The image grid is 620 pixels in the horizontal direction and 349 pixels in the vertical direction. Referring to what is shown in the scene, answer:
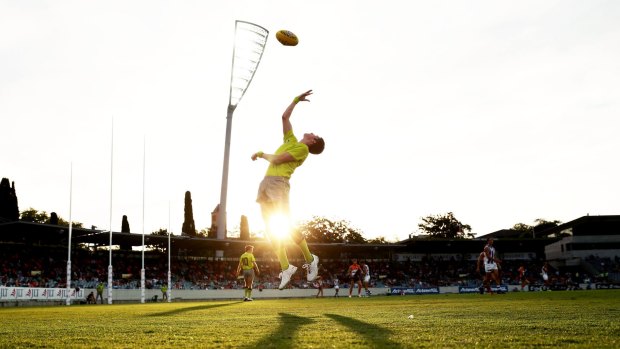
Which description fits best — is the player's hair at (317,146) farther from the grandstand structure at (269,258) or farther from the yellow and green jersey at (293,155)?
the grandstand structure at (269,258)

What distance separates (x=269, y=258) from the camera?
66188mm

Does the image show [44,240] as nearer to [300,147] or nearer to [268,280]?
[268,280]

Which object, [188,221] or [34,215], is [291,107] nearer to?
[188,221]

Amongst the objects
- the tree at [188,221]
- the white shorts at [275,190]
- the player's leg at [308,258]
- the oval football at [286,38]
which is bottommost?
the player's leg at [308,258]

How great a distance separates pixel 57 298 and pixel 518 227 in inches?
4885

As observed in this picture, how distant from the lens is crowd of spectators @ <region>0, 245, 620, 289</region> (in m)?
46.5

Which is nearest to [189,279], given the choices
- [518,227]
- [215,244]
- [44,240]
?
[215,244]

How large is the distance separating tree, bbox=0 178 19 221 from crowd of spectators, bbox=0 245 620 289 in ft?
49.3

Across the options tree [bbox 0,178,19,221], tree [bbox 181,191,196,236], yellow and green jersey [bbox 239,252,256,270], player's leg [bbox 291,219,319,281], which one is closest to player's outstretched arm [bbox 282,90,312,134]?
player's leg [bbox 291,219,319,281]

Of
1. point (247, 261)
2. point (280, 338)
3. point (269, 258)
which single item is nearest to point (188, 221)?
point (269, 258)

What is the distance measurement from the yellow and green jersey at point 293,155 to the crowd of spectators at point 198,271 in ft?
116

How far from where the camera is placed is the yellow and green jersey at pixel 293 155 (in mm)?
9617

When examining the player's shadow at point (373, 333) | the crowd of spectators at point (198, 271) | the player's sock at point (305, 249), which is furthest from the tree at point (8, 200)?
the player's shadow at point (373, 333)

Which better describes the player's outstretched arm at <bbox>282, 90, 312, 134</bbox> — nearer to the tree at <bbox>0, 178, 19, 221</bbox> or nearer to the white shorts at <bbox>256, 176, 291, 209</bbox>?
the white shorts at <bbox>256, 176, 291, 209</bbox>
